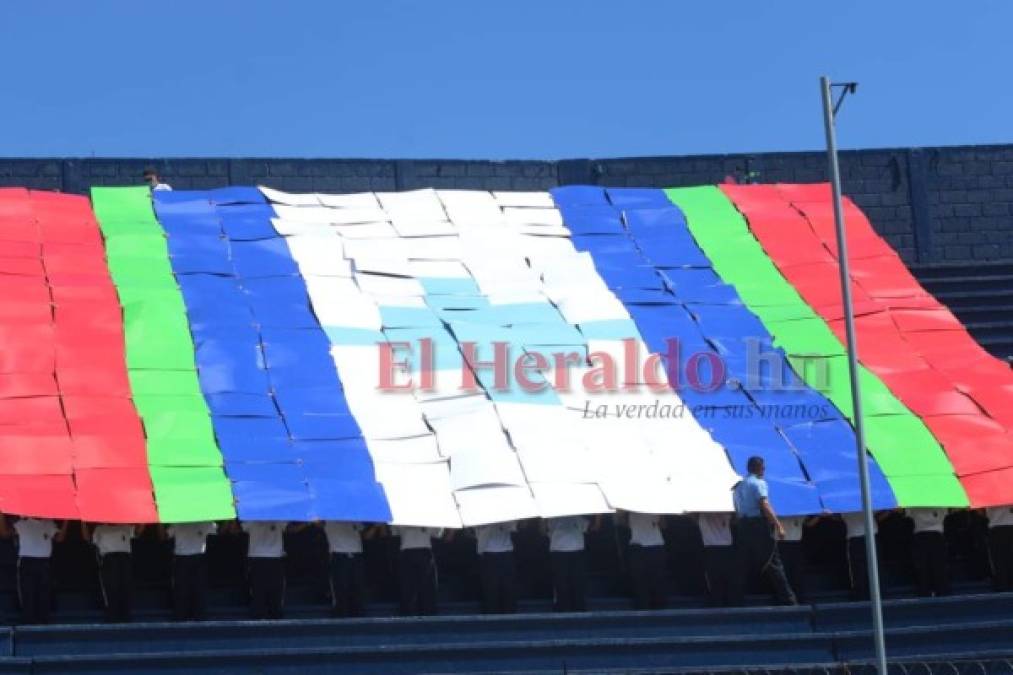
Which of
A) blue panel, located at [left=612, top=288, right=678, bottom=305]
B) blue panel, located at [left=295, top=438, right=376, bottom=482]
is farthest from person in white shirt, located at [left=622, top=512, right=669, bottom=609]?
blue panel, located at [left=612, top=288, right=678, bottom=305]

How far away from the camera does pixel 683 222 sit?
2239 centimetres

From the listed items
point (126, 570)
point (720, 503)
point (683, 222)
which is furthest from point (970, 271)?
point (126, 570)

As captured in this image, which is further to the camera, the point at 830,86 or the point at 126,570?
the point at 126,570

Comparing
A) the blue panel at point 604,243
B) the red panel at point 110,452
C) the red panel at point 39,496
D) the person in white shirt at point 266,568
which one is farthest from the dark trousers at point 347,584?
the blue panel at point 604,243

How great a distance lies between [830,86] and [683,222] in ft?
26.4

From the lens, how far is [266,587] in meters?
16.6

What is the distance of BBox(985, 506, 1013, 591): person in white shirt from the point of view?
18094 millimetres

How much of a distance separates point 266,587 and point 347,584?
2.41 ft

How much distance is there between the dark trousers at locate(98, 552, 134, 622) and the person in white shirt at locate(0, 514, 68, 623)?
0.54 metres

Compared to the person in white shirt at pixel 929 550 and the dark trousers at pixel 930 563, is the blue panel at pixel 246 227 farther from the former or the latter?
the dark trousers at pixel 930 563

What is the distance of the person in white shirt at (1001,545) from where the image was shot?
1809cm

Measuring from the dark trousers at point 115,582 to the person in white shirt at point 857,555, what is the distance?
6772 millimetres

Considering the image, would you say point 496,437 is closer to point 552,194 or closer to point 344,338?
point 344,338

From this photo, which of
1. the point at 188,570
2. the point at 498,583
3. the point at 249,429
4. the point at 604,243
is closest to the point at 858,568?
the point at 498,583
